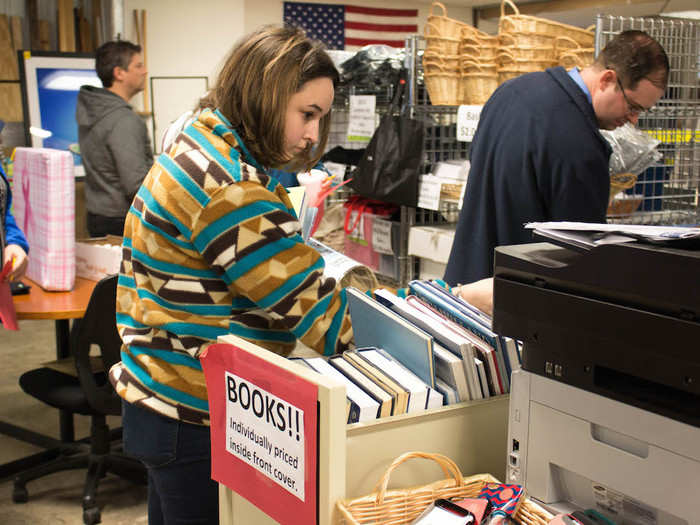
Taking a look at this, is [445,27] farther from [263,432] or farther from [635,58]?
[263,432]

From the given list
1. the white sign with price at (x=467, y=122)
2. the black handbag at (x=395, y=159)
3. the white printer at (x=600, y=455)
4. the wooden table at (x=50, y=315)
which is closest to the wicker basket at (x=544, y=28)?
the white sign with price at (x=467, y=122)

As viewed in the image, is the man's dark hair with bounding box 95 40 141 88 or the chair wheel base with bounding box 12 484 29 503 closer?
the chair wheel base with bounding box 12 484 29 503

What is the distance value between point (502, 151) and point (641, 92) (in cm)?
49

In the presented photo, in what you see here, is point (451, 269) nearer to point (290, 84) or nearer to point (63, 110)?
point (290, 84)

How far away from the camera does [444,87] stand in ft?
10.9

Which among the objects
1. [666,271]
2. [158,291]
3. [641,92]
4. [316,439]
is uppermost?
[641,92]

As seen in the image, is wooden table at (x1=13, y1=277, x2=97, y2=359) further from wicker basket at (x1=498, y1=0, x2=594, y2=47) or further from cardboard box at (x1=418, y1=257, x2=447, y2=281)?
wicker basket at (x1=498, y1=0, x2=594, y2=47)

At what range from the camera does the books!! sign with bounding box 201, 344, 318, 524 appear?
107cm

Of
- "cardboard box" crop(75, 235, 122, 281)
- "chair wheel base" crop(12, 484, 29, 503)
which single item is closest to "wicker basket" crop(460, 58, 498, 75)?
"cardboard box" crop(75, 235, 122, 281)

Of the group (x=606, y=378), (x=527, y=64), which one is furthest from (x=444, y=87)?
(x=606, y=378)

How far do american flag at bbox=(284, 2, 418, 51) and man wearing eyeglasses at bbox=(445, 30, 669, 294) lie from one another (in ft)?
20.5

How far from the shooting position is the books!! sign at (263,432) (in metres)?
1.07

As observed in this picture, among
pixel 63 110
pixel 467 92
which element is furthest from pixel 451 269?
pixel 63 110

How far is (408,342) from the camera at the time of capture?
1284 millimetres
